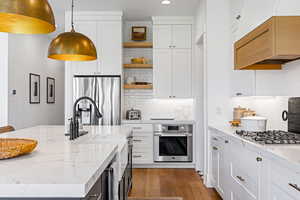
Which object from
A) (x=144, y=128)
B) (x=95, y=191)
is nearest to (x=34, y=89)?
(x=144, y=128)

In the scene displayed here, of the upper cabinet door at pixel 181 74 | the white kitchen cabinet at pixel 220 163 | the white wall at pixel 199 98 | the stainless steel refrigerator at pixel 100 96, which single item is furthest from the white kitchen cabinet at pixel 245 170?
the stainless steel refrigerator at pixel 100 96

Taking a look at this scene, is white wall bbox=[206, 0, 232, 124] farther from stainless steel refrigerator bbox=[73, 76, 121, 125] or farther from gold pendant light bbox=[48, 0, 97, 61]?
gold pendant light bbox=[48, 0, 97, 61]

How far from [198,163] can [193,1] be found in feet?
9.10

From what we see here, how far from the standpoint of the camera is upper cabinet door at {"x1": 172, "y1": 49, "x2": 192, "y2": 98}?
5340 mm

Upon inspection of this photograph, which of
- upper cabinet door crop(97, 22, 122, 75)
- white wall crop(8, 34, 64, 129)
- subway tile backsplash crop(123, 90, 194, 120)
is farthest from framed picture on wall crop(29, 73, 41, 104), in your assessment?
subway tile backsplash crop(123, 90, 194, 120)

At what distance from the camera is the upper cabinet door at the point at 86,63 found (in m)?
5.15

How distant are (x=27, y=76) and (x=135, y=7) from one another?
9.01 feet

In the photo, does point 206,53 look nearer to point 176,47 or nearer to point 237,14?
point 237,14

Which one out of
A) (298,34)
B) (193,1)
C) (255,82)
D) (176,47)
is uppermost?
(193,1)

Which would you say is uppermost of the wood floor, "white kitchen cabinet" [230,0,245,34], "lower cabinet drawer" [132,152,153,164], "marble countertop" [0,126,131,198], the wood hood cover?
"white kitchen cabinet" [230,0,245,34]

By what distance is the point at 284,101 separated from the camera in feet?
9.88

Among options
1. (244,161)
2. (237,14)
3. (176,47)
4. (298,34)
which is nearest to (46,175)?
(244,161)

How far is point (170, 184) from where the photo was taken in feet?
13.7

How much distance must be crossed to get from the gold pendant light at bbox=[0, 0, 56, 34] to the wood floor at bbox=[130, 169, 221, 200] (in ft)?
8.49
